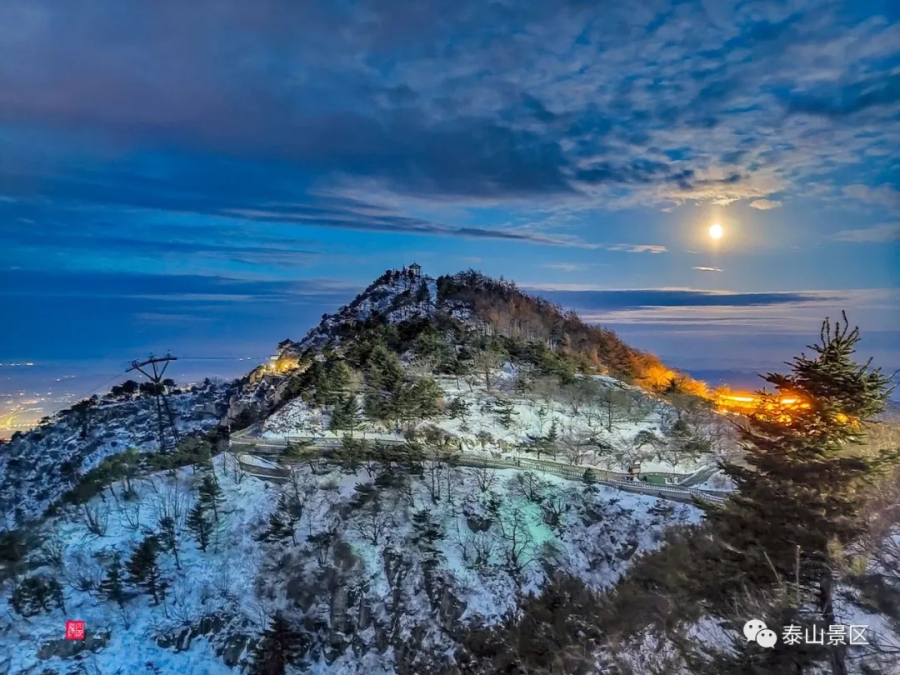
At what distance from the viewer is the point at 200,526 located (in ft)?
82.9

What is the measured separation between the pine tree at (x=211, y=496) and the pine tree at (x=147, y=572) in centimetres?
315

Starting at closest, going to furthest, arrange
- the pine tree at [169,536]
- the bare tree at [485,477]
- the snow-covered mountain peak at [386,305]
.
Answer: the pine tree at [169,536], the bare tree at [485,477], the snow-covered mountain peak at [386,305]

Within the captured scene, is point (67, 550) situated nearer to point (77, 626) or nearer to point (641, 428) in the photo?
point (77, 626)

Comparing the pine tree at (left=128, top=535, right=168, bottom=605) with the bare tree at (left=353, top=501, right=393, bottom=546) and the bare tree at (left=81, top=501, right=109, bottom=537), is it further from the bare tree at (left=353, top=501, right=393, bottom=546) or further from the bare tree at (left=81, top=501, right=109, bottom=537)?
the bare tree at (left=353, top=501, right=393, bottom=546)

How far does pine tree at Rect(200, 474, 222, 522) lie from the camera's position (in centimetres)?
2624

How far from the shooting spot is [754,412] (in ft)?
38.1

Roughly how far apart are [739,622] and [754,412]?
450cm

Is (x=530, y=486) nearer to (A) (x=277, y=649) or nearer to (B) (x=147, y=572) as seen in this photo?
(A) (x=277, y=649)

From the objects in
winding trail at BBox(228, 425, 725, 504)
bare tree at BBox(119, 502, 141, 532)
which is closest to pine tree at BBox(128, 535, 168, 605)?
bare tree at BBox(119, 502, 141, 532)

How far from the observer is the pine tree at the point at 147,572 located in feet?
74.6

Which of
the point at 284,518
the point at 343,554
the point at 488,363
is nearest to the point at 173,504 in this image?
the point at 284,518

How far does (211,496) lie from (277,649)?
8.96m

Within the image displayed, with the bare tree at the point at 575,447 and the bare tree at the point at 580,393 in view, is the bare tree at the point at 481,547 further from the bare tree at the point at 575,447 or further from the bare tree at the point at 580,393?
the bare tree at the point at 580,393

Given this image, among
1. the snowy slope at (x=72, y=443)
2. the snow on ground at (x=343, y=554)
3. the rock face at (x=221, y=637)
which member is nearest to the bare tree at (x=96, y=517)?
the snow on ground at (x=343, y=554)
